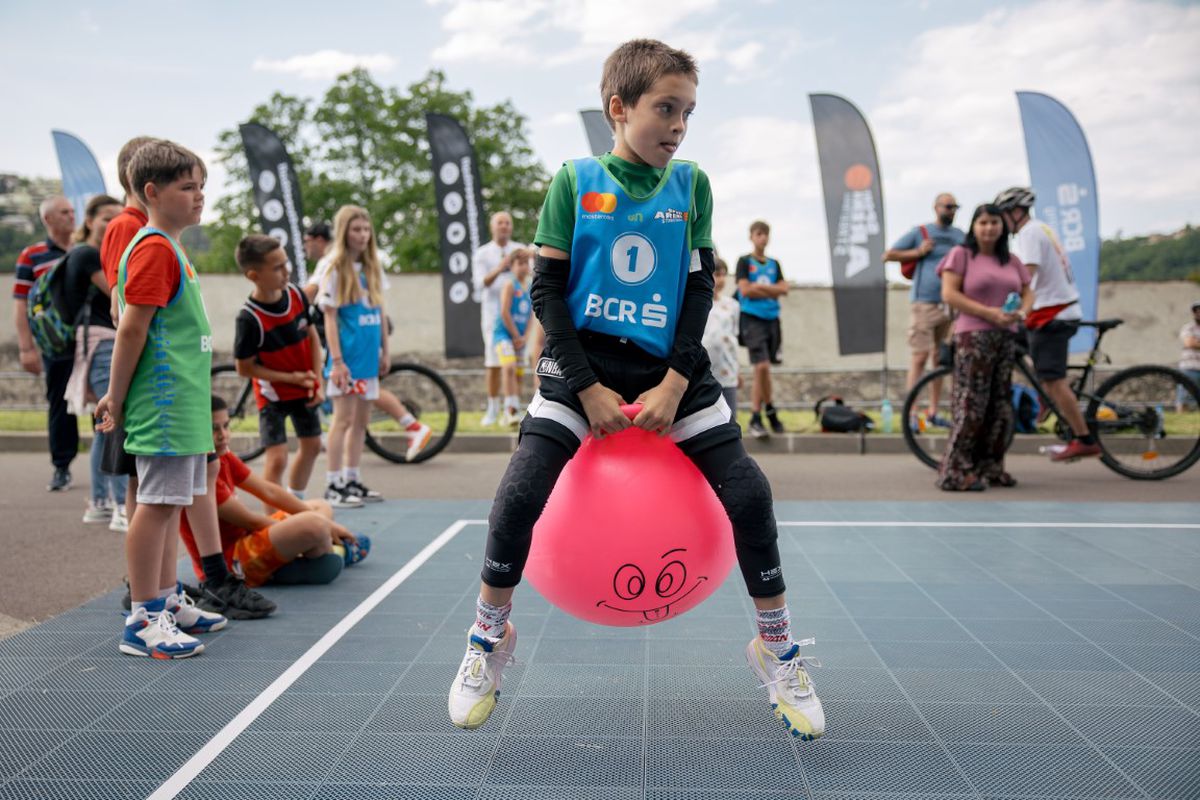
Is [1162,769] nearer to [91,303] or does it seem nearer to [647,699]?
[647,699]

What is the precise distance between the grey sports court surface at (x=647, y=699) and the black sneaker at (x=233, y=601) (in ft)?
0.35

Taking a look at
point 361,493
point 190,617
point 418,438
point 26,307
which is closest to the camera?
point 190,617

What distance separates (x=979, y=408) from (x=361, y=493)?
478cm

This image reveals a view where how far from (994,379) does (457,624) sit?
16.6 feet

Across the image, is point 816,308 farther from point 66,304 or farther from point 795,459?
point 66,304

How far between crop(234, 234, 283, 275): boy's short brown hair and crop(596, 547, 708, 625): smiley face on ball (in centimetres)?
353

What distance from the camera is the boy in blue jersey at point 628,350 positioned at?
2.69 m

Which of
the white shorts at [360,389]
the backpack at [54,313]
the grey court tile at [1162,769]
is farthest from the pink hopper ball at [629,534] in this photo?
the white shorts at [360,389]

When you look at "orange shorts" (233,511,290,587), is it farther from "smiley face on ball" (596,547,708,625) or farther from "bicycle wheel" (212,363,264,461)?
"bicycle wheel" (212,363,264,461)

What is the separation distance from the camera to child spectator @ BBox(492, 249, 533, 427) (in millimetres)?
11188

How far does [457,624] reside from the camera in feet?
13.1

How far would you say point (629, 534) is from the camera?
2.63 meters

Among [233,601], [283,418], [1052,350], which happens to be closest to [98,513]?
[283,418]

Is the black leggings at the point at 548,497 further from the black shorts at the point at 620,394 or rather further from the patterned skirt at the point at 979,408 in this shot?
the patterned skirt at the point at 979,408
